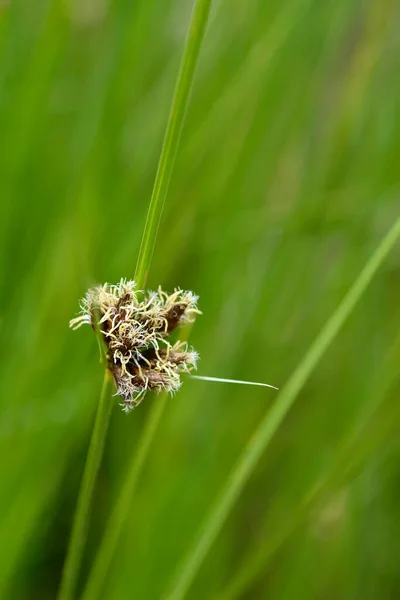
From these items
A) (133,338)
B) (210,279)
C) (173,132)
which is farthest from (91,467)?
(210,279)

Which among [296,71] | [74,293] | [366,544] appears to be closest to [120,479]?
[74,293]

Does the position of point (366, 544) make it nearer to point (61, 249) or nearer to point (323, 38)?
point (61, 249)

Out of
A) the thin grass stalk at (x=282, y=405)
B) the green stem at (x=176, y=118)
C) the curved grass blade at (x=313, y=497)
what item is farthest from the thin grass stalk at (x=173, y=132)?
the curved grass blade at (x=313, y=497)

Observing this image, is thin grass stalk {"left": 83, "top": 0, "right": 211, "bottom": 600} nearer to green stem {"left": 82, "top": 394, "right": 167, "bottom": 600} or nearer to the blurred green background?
green stem {"left": 82, "top": 394, "right": 167, "bottom": 600}

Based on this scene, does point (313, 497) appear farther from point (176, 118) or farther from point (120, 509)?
point (176, 118)

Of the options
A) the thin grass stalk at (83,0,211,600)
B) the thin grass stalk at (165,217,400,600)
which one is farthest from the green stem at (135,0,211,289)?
the thin grass stalk at (165,217,400,600)
